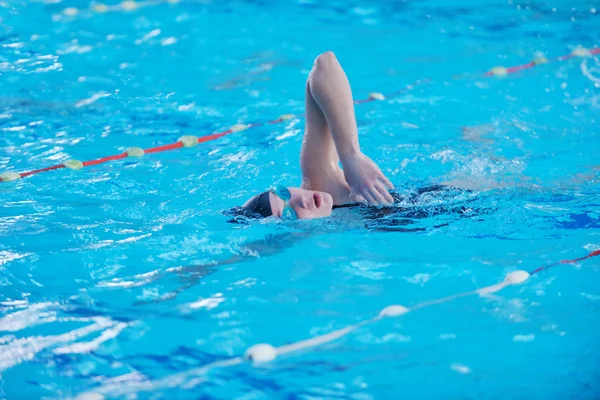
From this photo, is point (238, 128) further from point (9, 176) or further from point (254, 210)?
point (254, 210)

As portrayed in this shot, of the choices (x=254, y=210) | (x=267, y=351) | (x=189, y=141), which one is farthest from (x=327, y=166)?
(x=189, y=141)

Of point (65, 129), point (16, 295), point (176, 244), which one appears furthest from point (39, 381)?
point (65, 129)

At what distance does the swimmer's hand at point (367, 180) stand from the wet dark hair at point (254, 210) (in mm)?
368

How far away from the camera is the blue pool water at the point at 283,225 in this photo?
2.31 metres

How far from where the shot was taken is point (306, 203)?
309 centimetres

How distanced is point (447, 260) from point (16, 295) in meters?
1.77

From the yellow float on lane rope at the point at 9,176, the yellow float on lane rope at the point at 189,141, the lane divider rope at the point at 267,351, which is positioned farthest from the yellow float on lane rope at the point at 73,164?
the lane divider rope at the point at 267,351

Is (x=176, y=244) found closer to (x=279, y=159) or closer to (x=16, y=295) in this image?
(x=16, y=295)

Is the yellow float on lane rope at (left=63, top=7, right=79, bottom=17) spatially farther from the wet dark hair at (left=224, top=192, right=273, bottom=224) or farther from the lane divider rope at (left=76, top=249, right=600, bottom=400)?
the lane divider rope at (left=76, top=249, right=600, bottom=400)

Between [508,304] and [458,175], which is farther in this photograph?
[458,175]

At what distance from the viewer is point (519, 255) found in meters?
2.94

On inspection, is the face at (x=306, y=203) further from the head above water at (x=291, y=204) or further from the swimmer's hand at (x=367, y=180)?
the swimmer's hand at (x=367, y=180)

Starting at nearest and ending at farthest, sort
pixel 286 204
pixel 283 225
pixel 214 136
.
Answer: pixel 286 204 → pixel 283 225 → pixel 214 136

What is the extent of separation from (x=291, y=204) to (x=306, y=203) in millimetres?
67
